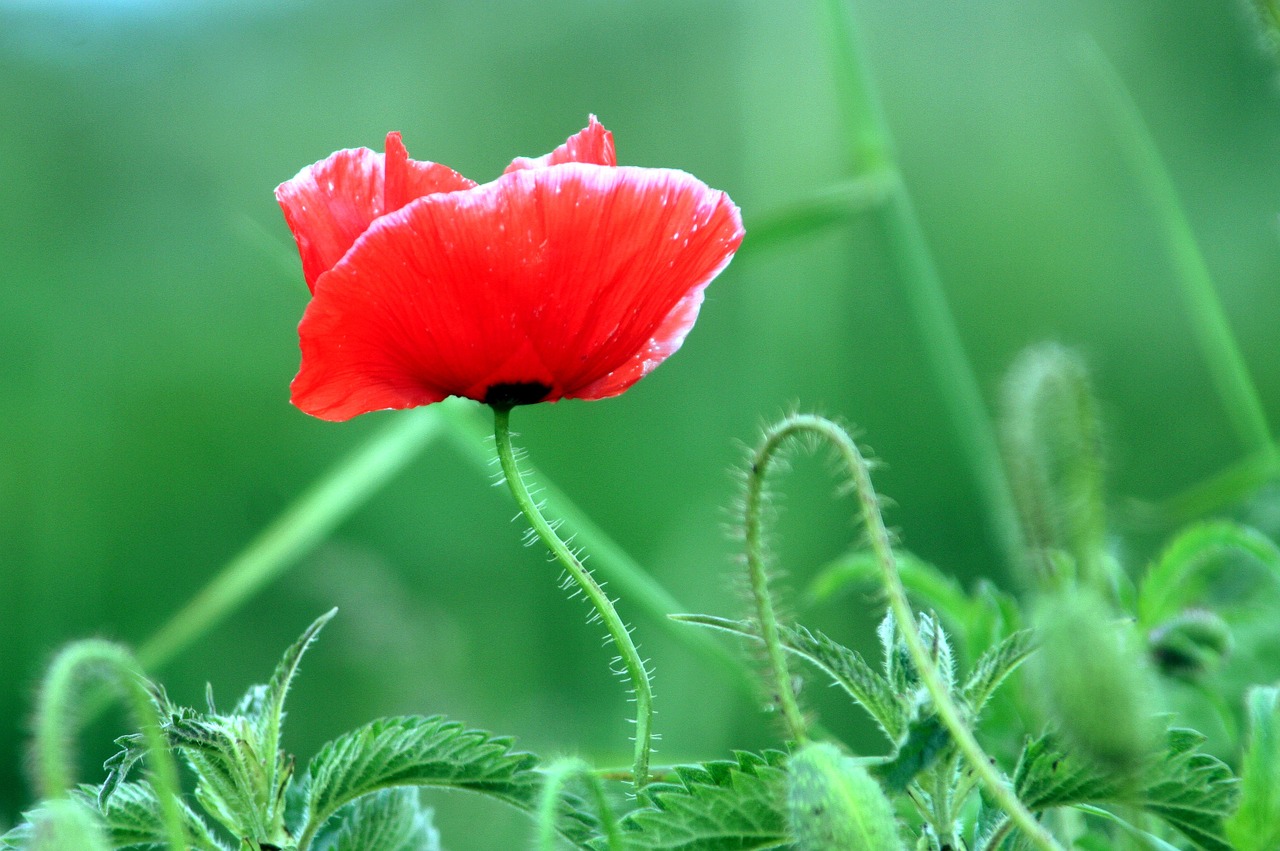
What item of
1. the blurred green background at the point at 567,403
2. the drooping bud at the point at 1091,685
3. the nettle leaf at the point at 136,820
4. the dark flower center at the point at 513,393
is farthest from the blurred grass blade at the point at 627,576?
the blurred green background at the point at 567,403

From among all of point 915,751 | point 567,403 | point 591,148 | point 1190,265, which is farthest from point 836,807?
point 567,403

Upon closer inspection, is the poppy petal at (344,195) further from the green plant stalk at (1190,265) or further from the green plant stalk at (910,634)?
the green plant stalk at (1190,265)

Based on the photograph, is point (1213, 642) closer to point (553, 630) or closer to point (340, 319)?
point (340, 319)

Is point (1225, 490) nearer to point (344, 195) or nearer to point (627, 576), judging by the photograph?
point (627, 576)

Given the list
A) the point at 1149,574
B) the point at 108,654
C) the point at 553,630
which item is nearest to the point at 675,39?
the point at 553,630

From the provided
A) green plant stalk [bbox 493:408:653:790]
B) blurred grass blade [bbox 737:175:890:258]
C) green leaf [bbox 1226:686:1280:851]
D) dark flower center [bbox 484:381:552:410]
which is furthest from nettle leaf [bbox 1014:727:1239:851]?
blurred grass blade [bbox 737:175:890:258]

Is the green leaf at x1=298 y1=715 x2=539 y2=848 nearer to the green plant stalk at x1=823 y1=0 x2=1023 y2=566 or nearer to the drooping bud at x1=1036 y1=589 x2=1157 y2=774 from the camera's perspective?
the drooping bud at x1=1036 y1=589 x2=1157 y2=774
